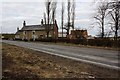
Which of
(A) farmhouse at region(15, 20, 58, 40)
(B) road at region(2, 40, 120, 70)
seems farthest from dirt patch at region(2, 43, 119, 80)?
(A) farmhouse at region(15, 20, 58, 40)

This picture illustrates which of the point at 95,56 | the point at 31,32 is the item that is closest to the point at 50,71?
the point at 95,56

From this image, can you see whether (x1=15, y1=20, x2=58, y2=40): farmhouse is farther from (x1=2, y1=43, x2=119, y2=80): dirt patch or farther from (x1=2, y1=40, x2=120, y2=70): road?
(x1=2, y1=43, x2=119, y2=80): dirt patch

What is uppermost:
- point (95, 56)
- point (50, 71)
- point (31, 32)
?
point (31, 32)

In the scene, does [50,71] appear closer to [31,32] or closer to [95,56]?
[95,56]

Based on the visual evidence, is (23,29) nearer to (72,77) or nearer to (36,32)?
(36,32)

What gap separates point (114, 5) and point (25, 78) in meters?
18.8

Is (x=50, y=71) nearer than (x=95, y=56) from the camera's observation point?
Yes

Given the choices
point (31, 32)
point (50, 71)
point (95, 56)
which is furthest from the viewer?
point (31, 32)

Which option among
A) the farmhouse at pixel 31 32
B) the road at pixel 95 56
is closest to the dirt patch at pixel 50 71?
the road at pixel 95 56

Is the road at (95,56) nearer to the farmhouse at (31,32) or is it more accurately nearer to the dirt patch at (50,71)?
the dirt patch at (50,71)

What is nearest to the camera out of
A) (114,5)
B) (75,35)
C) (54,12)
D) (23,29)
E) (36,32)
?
(114,5)

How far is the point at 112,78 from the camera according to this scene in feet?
29.9

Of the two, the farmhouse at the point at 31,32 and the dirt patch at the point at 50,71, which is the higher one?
the farmhouse at the point at 31,32

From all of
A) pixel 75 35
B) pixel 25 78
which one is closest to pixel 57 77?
pixel 25 78
